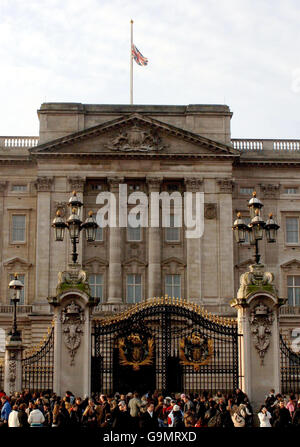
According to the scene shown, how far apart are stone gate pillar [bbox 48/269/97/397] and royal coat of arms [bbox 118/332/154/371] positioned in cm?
165

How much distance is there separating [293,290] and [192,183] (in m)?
11.1

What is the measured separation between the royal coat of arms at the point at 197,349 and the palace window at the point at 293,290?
32022mm

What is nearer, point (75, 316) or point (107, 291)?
point (75, 316)

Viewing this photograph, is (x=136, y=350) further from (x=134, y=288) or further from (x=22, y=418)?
(x=134, y=288)

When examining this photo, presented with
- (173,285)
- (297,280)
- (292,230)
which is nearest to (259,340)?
(173,285)

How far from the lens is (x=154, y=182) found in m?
60.6

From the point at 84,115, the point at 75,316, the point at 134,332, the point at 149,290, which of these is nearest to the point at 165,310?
the point at 134,332

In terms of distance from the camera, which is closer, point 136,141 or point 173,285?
point 173,285

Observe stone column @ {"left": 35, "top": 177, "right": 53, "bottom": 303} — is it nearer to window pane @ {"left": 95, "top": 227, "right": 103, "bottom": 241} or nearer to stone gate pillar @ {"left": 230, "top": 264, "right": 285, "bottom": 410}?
window pane @ {"left": 95, "top": 227, "right": 103, "bottom": 241}

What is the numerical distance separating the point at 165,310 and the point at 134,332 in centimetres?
141

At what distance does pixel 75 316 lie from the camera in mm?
28859

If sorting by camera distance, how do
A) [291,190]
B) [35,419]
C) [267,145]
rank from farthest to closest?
1. [267,145]
2. [291,190]
3. [35,419]

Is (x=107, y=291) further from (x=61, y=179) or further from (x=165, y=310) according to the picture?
(x=165, y=310)

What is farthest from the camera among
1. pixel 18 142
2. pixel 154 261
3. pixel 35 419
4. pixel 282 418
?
pixel 18 142
